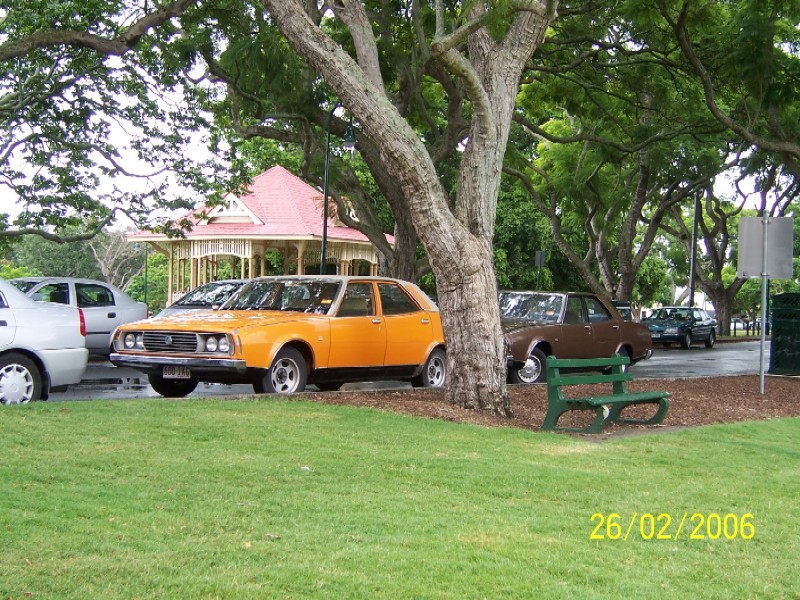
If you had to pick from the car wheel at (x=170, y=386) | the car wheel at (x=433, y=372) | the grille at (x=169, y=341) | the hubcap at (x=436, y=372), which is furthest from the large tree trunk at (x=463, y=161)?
the car wheel at (x=170, y=386)

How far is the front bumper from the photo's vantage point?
38.2ft

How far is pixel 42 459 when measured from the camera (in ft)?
23.7

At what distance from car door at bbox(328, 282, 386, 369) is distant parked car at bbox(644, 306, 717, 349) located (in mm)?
25801

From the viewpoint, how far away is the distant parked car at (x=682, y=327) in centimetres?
3806

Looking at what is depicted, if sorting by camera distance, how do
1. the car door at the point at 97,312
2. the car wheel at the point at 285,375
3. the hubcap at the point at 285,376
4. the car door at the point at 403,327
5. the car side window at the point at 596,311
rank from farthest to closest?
1. the car door at the point at 97,312
2. the car side window at the point at 596,311
3. the car door at the point at 403,327
4. the hubcap at the point at 285,376
5. the car wheel at the point at 285,375

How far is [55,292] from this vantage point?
60.2 ft

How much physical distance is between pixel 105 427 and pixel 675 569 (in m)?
5.17

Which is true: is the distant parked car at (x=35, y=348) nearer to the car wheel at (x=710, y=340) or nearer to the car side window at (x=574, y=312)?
the car side window at (x=574, y=312)

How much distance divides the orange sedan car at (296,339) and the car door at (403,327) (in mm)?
14

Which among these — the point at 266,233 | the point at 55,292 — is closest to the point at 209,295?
the point at 55,292

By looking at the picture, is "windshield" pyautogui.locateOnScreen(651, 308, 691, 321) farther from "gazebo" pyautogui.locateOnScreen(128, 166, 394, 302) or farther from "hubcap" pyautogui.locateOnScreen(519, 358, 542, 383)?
"hubcap" pyautogui.locateOnScreen(519, 358, 542, 383)

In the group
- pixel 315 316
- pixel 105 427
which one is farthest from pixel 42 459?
pixel 315 316

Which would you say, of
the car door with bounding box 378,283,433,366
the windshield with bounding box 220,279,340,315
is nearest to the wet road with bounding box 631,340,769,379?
the car door with bounding box 378,283,433,366

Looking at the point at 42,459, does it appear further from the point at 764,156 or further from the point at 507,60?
the point at 764,156
